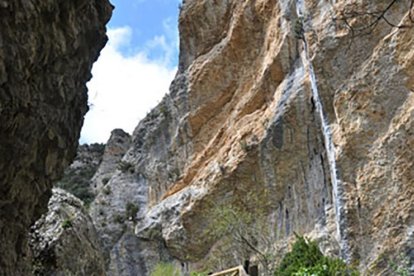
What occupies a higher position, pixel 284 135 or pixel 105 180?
pixel 105 180

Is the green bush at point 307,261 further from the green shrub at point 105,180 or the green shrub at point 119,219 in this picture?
the green shrub at point 105,180

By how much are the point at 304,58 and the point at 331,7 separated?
276 cm

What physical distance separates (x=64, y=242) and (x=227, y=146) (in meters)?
13.6

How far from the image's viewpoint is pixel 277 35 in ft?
81.8

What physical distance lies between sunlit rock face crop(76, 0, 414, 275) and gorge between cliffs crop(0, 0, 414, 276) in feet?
0.18

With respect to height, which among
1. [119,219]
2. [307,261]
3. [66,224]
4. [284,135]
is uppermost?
[119,219]

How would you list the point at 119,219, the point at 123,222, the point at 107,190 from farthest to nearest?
1. the point at 107,190
2. the point at 119,219
3. the point at 123,222

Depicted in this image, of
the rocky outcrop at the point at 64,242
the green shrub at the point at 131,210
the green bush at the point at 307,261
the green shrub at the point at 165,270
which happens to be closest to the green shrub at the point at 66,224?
the rocky outcrop at the point at 64,242

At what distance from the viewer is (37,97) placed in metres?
7.14

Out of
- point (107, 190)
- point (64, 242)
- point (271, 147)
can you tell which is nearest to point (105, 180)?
point (107, 190)

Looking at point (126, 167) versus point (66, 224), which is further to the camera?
point (126, 167)

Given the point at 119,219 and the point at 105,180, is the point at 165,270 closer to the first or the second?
the point at 119,219

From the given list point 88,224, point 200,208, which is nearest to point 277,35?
point 200,208

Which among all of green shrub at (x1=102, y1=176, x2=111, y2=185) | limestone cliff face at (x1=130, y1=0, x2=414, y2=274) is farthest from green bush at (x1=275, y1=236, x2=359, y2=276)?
green shrub at (x1=102, y1=176, x2=111, y2=185)
